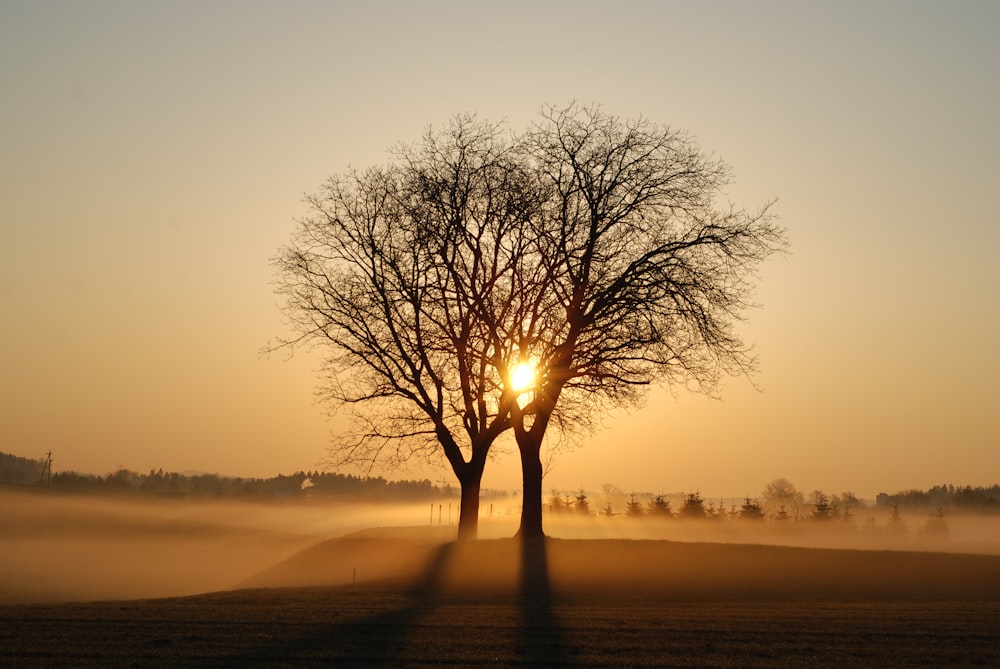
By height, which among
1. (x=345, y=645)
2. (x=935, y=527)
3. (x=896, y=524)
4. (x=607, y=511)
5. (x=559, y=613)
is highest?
(x=607, y=511)

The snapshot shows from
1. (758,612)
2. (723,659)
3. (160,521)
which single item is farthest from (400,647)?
(160,521)

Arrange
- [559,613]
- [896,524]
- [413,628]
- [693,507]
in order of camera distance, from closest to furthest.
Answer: [413,628] → [559,613] → [693,507] → [896,524]

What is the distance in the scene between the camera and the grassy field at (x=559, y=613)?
17.0 m

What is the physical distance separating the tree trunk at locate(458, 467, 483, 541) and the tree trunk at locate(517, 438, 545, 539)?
167 centimetres

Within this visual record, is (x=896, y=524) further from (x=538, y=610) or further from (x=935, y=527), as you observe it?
(x=538, y=610)

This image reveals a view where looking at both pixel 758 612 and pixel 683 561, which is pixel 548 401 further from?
pixel 758 612

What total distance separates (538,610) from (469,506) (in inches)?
473

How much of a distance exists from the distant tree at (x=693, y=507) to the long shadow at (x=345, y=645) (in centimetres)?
11153

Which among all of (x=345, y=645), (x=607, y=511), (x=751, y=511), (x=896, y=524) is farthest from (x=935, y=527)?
(x=345, y=645)

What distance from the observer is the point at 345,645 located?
17938 millimetres

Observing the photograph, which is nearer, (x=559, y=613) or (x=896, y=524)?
(x=559, y=613)

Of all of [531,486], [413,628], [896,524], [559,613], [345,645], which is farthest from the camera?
[896,524]

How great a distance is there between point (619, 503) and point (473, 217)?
136258 mm

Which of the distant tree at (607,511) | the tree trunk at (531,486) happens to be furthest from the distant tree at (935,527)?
the tree trunk at (531,486)
